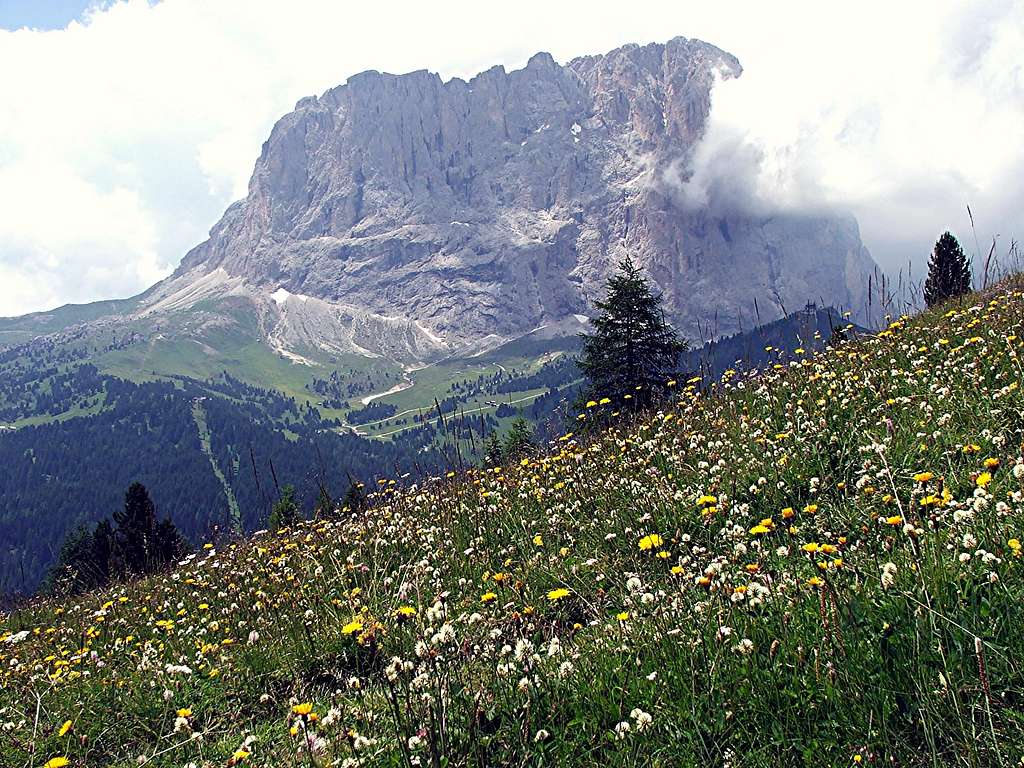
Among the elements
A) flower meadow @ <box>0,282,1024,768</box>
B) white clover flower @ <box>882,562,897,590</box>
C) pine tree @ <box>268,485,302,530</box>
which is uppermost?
white clover flower @ <box>882,562,897,590</box>

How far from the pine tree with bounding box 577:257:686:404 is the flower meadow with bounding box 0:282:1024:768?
17.7 m

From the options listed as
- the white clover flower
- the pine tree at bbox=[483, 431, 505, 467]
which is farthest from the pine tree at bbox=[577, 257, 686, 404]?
the white clover flower

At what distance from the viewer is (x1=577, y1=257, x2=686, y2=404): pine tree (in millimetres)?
28844

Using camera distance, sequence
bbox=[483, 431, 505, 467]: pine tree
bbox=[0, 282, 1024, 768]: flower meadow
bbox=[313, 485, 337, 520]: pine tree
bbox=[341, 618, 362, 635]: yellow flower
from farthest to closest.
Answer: bbox=[483, 431, 505, 467]: pine tree → bbox=[313, 485, 337, 520]: pine tree → bbox=[341, 618, 362, 635]: yellow flower → bbox=[0, 282, 1024, 768]: flower meadow

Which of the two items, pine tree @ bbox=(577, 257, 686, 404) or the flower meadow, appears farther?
pine tree @ bbox=(577, 257, 686, 404)

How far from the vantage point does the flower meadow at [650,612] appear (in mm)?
3145

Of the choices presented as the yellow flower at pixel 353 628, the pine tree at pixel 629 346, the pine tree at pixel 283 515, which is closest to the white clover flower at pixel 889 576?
the yellow flower at pixel 353 628

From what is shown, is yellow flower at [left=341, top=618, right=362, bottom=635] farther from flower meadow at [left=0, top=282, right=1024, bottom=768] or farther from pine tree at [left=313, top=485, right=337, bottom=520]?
pine tree at [left=313, top=485, right=337, bottom=520]

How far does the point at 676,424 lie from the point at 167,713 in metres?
7.21

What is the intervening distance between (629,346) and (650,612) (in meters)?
25.3

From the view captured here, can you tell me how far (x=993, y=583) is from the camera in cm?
334

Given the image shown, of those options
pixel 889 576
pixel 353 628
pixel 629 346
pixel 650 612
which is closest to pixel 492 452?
pixel 629 346

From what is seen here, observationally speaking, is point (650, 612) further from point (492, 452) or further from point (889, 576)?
point (492, 452)

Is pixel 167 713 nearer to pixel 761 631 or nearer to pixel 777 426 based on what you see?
pixel 761 631
